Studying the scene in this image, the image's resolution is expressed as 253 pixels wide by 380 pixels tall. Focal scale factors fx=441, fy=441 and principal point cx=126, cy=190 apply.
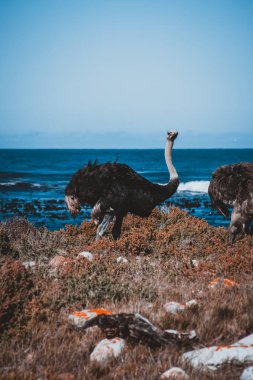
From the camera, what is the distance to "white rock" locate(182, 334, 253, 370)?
9.89 feet

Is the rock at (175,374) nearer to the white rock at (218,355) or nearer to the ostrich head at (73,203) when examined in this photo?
the white rock at (218,355)

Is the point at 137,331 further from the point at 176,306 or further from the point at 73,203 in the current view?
the point at 73,203

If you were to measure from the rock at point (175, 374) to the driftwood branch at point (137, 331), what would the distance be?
0.39 m

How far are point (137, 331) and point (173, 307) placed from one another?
84cm

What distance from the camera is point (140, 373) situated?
9.76 ft

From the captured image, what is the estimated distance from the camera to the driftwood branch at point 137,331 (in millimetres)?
3336

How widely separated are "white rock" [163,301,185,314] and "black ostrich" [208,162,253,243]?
9.68 ft

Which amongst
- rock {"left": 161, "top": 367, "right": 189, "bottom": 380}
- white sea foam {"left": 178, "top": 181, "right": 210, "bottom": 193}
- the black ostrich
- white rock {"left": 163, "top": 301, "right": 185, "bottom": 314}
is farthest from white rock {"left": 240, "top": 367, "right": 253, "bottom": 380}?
white sea foam {"left": 178, "top": 181, "right": 210, "bottom": 193}

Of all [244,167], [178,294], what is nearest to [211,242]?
[244,167]

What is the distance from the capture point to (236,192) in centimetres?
695

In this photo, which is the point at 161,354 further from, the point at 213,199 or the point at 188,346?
the point at 213,199

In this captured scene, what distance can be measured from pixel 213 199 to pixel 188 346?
4.35 meters

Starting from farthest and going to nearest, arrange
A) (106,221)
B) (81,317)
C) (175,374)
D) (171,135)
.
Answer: (171,135)
(106,221)
(81,317)
(175,374)

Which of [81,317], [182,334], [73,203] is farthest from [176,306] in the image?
[73,203]
